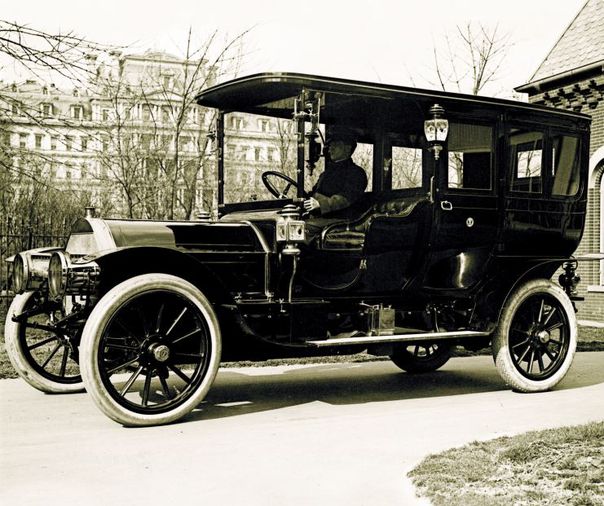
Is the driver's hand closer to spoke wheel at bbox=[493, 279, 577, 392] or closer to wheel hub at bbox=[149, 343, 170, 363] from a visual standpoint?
wheel hub at bbox=[149, 343, 170, 363]

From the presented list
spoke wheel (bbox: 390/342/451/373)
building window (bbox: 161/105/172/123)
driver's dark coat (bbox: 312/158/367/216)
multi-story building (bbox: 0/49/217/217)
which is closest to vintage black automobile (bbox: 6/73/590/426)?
driver's dark coat (bbox: 312/158/367/216)

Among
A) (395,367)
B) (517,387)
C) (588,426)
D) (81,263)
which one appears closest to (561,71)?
(395,367)

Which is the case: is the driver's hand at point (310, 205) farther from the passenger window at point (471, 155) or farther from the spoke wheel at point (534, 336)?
the spoke wheel at point (534, 336)

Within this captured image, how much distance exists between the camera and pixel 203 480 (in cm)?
441

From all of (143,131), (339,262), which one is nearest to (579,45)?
(143,131)

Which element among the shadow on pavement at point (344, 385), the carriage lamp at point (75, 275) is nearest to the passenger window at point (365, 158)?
the shadow on pavement at point (344, 385)

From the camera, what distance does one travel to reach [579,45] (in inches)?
698

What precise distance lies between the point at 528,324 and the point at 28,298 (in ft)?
14.5

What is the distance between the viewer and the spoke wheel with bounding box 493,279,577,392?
7.40 metres

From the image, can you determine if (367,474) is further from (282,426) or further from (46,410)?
(46,410)

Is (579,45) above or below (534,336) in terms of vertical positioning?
above

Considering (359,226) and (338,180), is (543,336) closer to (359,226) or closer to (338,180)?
(359,226)

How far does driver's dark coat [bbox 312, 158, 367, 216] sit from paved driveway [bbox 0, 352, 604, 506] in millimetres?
1641

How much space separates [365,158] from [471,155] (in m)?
0.94
